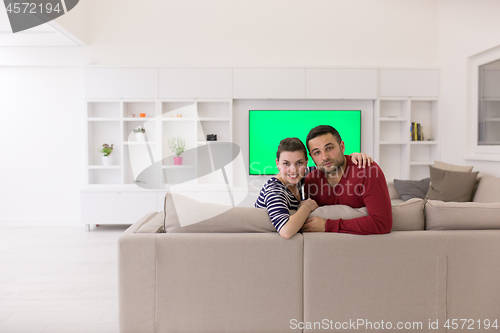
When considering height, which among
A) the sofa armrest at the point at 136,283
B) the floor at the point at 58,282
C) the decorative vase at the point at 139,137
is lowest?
the floor at the point at 58,282

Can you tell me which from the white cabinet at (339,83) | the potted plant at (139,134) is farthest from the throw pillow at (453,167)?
the potted plant at (139,134)

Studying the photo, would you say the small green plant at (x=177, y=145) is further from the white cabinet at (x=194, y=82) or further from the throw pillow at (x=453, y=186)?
the throw pillow at (x=453, y=186)

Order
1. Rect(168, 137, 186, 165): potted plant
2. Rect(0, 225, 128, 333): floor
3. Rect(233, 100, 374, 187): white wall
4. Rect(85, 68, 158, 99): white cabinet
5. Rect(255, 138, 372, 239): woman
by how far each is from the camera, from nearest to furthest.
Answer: Rect(255, 138, 372, 239): woman < Rect(0, 225, 128, 333): floor < Rect(85, 68, 158, 99): white cabinet < Rect(168, 137, 186, 165): potted plant < Rect(233, 100, 374, 187): white wall

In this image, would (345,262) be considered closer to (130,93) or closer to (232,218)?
(232,218)

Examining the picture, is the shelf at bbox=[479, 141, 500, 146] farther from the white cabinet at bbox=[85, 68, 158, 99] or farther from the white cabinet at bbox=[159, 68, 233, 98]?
the white cabinet at bbox=[85, 68, 158, 99]

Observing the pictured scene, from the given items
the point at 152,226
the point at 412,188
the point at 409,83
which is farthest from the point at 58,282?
the point at 409,83

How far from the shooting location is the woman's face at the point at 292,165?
Result: 1.71 m

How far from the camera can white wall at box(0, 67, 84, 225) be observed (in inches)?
189

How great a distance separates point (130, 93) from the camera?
4570mm

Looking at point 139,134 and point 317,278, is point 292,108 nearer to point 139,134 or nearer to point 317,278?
point 139,134

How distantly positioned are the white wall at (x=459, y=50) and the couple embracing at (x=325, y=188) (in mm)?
2860

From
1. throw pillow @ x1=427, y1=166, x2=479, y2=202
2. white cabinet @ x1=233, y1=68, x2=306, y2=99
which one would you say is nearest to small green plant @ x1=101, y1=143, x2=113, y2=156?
white cabinet @ x1=233, y1=68, x2=306, y2=99

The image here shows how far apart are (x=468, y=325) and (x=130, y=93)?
14.1 feet

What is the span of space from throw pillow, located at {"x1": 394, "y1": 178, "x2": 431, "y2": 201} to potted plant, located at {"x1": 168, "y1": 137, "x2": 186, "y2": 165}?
2833mm
